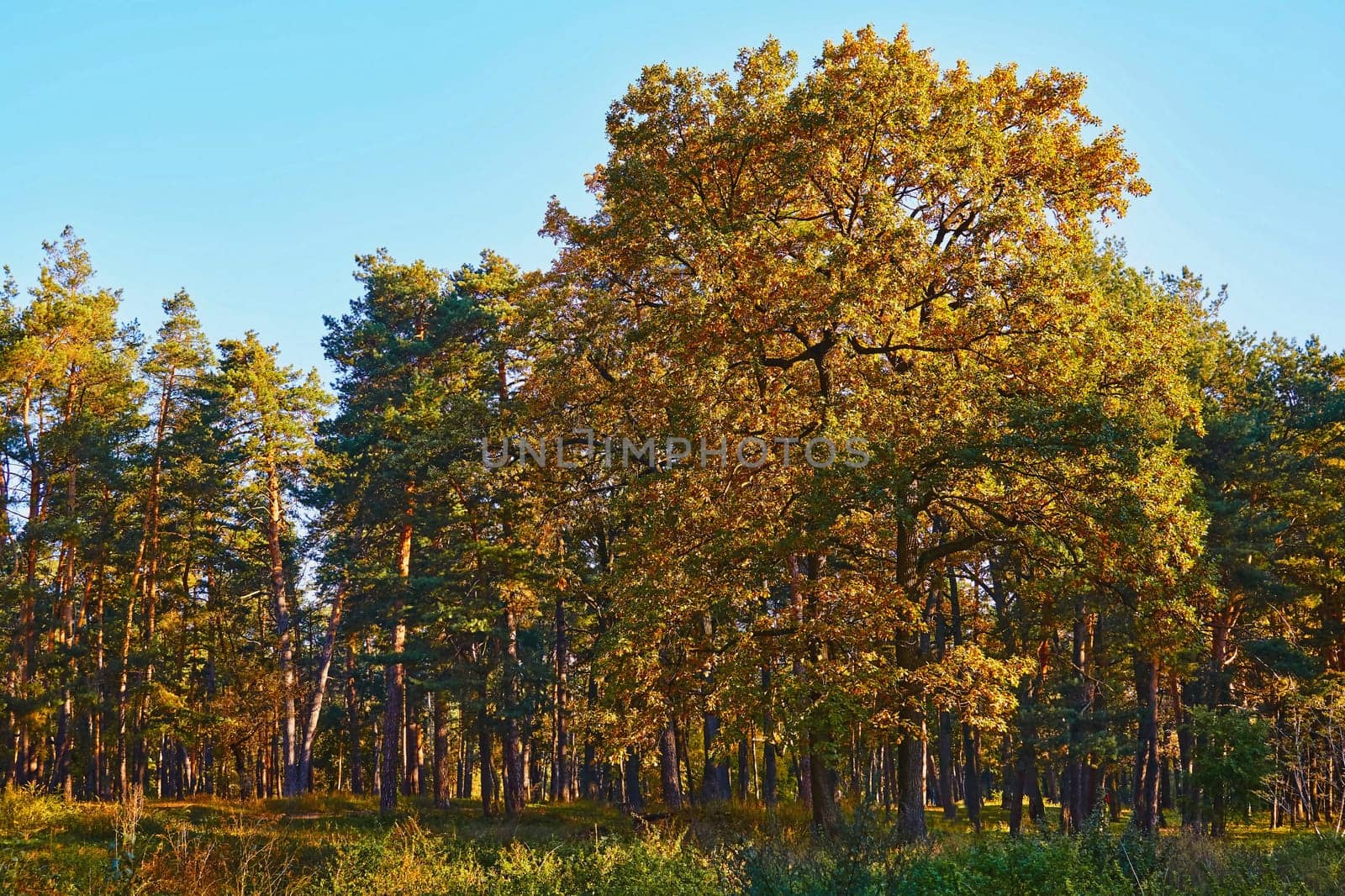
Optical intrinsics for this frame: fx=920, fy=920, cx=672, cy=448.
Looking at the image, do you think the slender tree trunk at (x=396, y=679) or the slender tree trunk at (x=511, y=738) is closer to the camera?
the slender tree trunk at (x=511, y=738)

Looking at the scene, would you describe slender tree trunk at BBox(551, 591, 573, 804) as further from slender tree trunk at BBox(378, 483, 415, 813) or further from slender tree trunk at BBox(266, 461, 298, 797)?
slender tree trunk at BBox(266, 461, 298, 797)

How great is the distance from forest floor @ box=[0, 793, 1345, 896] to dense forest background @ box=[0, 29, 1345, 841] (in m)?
1.36

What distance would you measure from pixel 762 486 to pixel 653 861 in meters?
7.16

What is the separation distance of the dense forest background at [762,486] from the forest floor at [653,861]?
1.36 m

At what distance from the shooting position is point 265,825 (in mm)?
22094

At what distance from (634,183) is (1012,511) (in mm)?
9395

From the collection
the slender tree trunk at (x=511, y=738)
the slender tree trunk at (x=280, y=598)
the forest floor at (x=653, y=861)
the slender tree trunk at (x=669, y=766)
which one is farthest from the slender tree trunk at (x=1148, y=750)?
the slender tree trunk at (x=280, y=598)

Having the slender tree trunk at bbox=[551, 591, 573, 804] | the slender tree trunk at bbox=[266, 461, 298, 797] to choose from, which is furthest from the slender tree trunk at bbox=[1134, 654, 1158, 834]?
the slender tree trunk at bbox=[266, 461, 298, 797]

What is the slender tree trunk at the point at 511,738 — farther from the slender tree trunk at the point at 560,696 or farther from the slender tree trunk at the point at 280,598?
the slender tree trunk at the point at 280,598

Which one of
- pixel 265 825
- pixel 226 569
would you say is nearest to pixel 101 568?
pixel 226 569

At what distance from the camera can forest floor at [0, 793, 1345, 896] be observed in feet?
30.0

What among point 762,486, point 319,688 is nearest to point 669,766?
point 762,486

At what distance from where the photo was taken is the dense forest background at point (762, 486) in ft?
50.0

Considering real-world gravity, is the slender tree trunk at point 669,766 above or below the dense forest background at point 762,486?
below
